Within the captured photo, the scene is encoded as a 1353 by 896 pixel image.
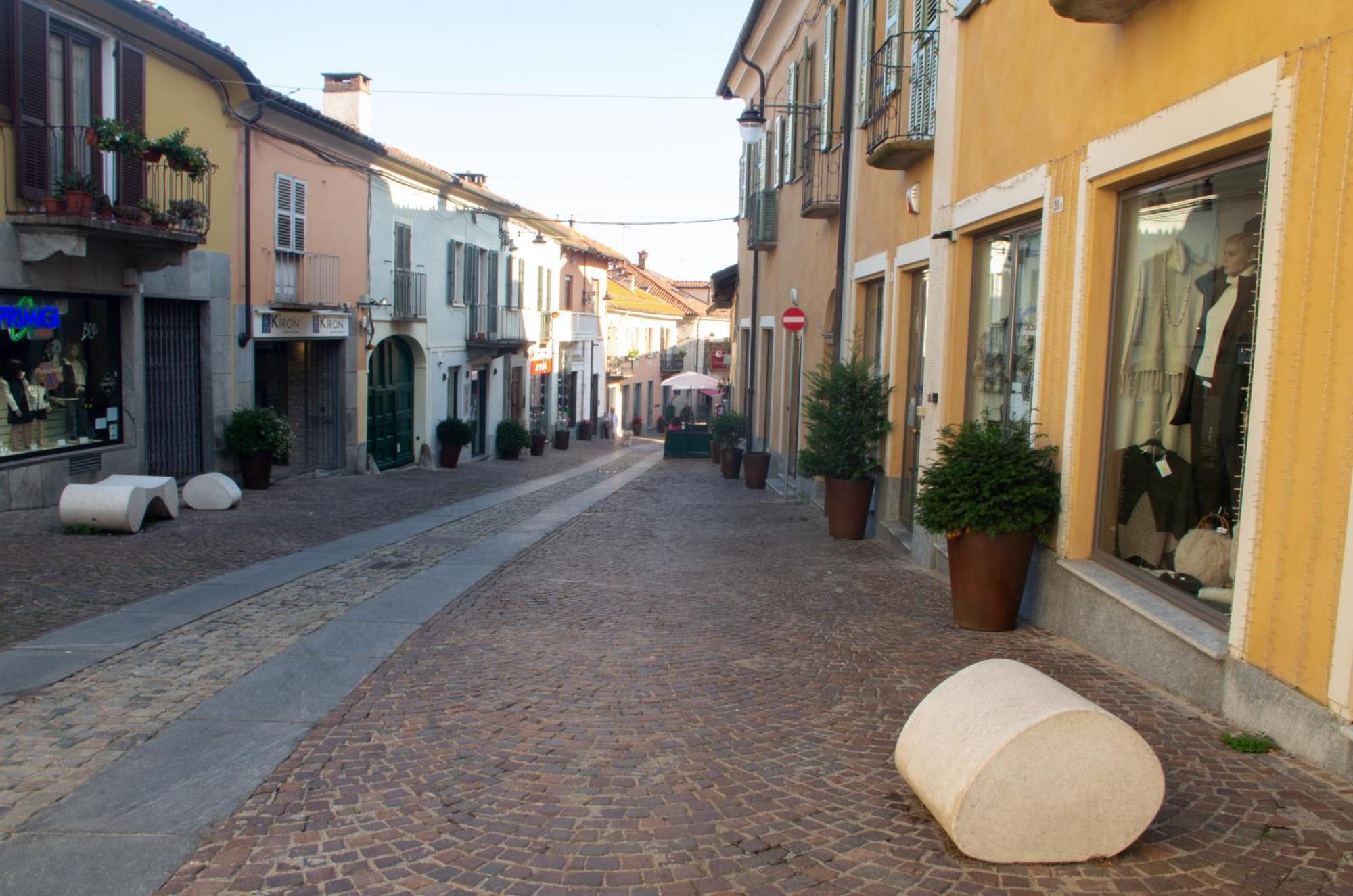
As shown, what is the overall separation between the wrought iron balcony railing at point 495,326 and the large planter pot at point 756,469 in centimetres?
1166

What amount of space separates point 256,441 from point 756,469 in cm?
764

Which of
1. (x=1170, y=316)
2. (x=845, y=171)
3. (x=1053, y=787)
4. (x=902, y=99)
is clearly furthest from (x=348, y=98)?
(x=1053, y=787)

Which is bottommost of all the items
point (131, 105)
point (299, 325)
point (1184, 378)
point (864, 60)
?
point (1184, 378)

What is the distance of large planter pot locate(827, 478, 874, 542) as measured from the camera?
35.5 ft

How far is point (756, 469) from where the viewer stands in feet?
59.3

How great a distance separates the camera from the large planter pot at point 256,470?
15812mm

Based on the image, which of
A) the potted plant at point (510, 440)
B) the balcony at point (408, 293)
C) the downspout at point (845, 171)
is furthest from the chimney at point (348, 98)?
the downspout at point (845, 171)

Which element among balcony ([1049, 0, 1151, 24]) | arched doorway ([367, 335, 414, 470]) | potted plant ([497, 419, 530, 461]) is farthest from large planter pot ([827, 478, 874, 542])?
potted plant ([497, 419, 530, 461])

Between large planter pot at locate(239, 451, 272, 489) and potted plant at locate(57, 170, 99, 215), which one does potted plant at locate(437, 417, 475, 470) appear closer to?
large planter pot at locate(239, 451, 272, 489)

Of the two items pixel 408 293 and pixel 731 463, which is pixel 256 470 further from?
pixel 731 463

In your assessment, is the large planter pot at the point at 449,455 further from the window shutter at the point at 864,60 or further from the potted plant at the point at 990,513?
the potted plant at the point at 990,513

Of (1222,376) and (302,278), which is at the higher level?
(302,278)

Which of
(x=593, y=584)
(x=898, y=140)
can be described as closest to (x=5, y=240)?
(x=593, y=584)

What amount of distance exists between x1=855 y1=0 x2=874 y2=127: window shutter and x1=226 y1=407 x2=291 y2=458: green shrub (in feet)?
29.8
